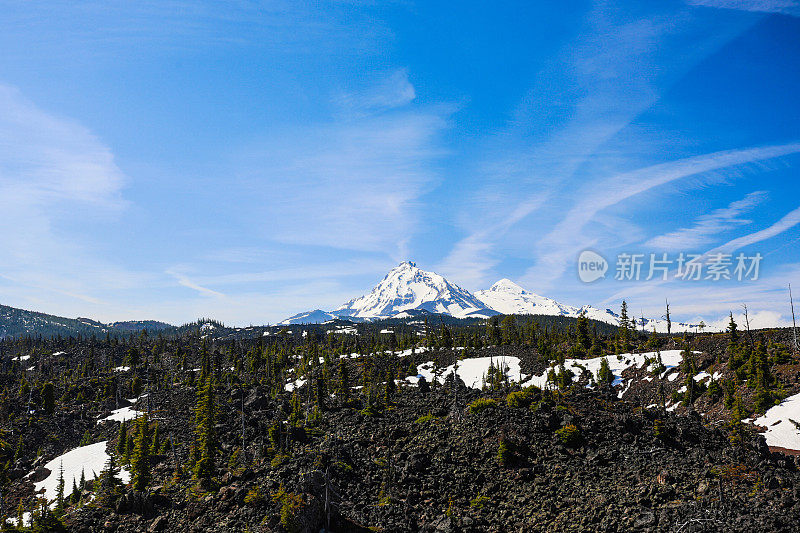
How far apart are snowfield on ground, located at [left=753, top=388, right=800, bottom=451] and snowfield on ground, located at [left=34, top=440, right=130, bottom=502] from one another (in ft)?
337

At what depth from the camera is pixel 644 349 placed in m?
117

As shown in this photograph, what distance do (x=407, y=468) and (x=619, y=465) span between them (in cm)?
2377

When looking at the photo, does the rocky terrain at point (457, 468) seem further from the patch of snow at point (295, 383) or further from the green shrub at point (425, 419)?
the patch of snow at point (295, 383)

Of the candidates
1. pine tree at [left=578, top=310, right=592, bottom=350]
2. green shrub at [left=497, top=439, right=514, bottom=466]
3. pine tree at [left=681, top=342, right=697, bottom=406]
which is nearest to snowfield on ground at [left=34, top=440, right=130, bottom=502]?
green shrub at [left=497, top=439, right=514, bottom=466]

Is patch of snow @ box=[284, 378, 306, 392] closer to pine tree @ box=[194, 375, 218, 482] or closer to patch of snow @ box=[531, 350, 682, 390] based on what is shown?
pine tree @ box=[194, 375, 218, 482]

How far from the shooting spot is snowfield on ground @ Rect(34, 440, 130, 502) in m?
81.4

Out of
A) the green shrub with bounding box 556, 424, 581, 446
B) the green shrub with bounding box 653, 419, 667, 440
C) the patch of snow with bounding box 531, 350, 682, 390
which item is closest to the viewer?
the green shrub with bounding box 653, 419, 667, 440

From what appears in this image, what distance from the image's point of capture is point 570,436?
53031 mm

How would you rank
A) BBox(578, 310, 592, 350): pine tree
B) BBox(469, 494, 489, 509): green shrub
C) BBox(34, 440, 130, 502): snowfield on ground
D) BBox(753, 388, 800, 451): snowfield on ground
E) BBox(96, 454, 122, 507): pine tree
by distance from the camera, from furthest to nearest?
BBox(578, 310, 592, 350): pine tree, BBox(34, 440, 130, 502): snowfield on ground, BBox(96, 454, 122, 507): pine tree, BBox(753, 388, 800, 451): snowfield on ground, BBox(469, 494, 489, 509): green shrub

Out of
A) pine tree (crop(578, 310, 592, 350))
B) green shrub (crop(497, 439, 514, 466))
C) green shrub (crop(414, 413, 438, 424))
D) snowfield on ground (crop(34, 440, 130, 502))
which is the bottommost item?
snowfield on ground (crop(34, 440, 130, 502))

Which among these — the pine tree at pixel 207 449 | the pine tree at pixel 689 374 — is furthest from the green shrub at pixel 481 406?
the pine tree at pixel 689 374

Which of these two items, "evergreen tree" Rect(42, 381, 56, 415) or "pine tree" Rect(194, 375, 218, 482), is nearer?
"pine tree" Rect(194, 375, 218, 482)

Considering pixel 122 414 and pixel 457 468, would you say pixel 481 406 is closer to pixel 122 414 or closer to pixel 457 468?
Answer: pixel 457 468

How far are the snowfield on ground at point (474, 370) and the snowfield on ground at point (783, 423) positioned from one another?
53.5 m
